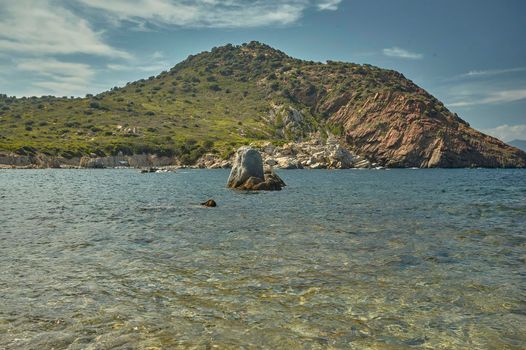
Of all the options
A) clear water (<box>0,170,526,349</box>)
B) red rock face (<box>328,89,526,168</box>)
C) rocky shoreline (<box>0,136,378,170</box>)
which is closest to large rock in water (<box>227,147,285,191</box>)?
clear water (<box>0,170,526,349</box>)

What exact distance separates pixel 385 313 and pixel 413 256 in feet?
23.7

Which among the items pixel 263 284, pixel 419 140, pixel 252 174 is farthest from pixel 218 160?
pixel 263 284

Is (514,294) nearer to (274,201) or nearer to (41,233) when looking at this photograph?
(41,233)

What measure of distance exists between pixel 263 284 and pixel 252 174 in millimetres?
42802

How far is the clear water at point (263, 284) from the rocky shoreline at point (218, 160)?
111734 mm

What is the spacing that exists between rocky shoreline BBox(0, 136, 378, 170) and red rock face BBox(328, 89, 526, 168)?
37.5 ft

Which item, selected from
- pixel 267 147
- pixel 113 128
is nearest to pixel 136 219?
pixel 267 147

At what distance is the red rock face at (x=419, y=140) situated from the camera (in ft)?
515

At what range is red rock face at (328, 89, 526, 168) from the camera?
515ft

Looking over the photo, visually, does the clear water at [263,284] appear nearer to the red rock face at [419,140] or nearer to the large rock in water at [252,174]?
the large rock in water at [252,174]

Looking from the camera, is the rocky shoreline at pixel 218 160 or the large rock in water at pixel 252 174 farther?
the rocky shoreline at pixel 218 160

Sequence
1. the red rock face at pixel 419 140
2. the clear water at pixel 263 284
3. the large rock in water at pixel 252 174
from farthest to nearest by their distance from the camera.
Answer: the red rock face at pixel 419 140 < the large rock in water at pixel 252 174 < the clear water at pixel 263 284

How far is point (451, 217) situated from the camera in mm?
29844

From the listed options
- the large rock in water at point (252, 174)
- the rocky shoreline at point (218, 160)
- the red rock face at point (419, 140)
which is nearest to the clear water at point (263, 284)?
the large rock in water at point (252, 174)
